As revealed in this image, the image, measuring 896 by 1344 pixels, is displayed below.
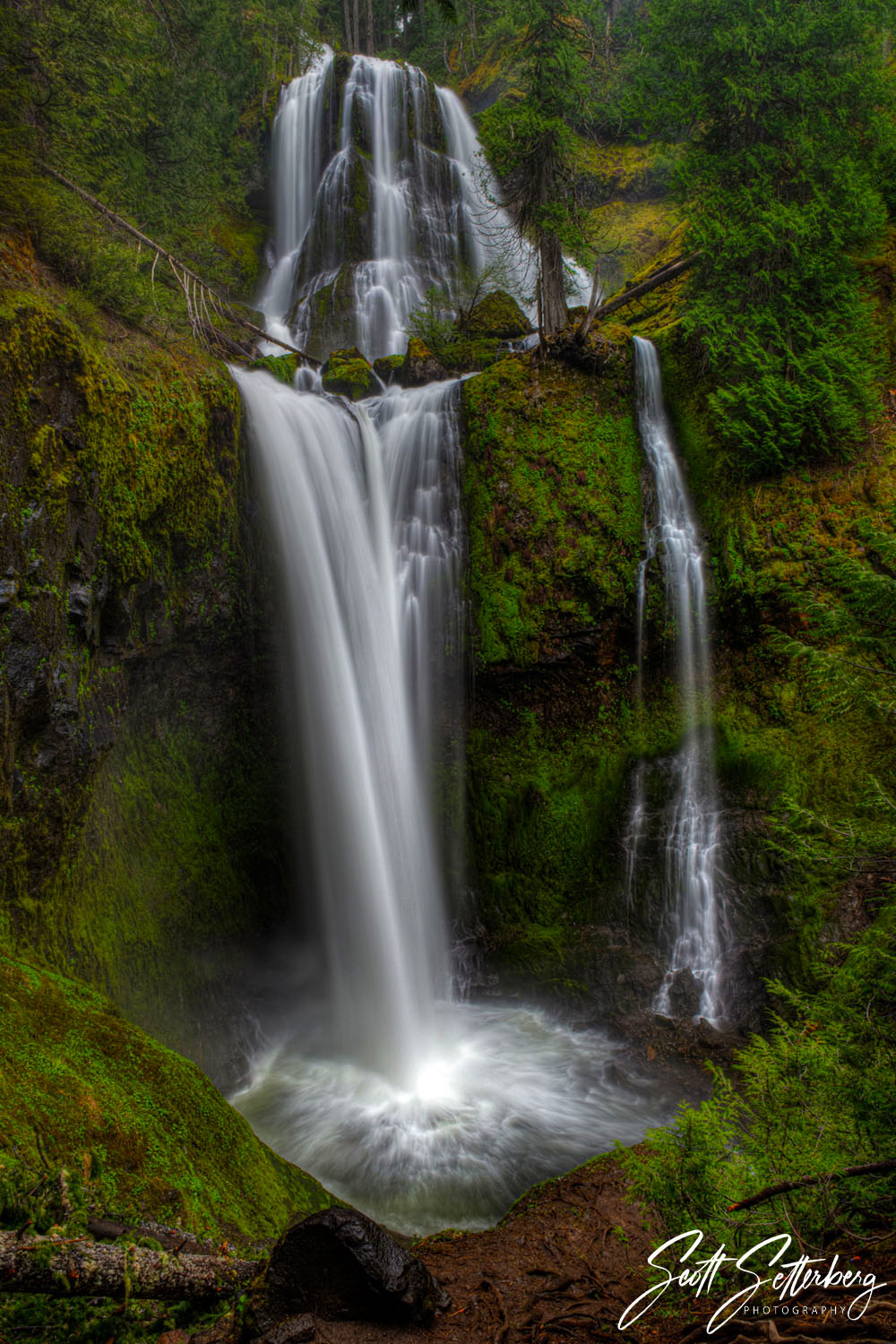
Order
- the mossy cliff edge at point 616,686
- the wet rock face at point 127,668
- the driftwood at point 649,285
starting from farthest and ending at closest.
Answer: the driftwood at point 649,285, the mossy cliff edge at point 616,686, the wet rock face at point 127,668

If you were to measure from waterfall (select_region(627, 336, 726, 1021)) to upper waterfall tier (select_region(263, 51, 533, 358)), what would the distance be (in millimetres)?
9366

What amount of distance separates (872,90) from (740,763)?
10.00 metres

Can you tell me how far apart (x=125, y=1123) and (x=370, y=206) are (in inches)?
836

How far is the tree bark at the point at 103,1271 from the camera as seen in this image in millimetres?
1960

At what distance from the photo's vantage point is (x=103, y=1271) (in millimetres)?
2172

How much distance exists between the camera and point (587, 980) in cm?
940

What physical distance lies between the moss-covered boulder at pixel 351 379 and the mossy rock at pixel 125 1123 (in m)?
11.2

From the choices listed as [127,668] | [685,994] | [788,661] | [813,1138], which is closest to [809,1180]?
[813,1138]

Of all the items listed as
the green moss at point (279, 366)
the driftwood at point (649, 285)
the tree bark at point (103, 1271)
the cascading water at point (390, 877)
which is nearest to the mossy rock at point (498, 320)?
the driftwood at point (649, 285)

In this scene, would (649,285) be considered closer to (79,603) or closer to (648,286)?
(648,286)

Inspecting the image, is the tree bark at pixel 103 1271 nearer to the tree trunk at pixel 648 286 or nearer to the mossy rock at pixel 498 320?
the tree trunk at pixel 648 286

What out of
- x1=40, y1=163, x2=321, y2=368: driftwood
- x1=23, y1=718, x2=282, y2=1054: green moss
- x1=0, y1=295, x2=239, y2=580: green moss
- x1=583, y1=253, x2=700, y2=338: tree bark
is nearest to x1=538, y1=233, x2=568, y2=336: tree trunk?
x1=583, y1=253, x2=700, y2=338: tree bark

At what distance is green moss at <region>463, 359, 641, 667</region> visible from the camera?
10.3 metres

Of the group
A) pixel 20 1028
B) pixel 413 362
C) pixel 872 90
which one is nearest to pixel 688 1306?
pixel 20 1028
